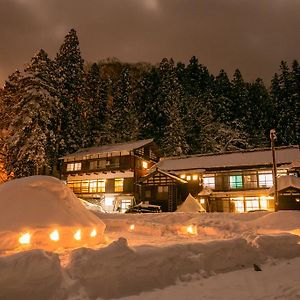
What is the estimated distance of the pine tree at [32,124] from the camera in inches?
1310

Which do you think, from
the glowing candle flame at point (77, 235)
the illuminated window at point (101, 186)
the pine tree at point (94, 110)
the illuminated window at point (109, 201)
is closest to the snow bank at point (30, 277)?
the glowing candle flame at point (77, 235)

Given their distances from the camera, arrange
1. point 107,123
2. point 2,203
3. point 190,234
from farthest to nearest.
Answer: point 107,123 → point 190,234 → point 2,203

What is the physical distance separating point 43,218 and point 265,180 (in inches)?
1046

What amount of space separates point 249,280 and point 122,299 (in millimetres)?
3370

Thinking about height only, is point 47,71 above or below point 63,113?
above

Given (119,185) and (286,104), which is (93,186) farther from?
(286,104)

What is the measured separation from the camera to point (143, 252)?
7270 millimetres

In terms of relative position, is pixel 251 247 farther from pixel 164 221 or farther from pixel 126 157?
pixel 126 157

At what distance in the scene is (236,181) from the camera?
33.6m

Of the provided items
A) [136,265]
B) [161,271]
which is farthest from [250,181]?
[136,265]

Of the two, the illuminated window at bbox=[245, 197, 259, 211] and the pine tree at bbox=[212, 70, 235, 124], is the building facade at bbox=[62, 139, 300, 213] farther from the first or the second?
the pine tree at bbox=[212, 70, 235, 124]

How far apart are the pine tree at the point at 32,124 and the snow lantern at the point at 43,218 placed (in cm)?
2070

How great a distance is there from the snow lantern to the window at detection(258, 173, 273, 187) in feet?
77.1

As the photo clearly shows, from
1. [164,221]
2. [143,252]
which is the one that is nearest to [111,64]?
[164,221]
